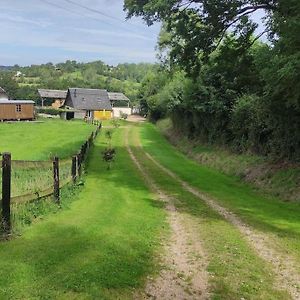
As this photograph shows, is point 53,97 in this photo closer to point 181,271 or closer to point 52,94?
point 52,94

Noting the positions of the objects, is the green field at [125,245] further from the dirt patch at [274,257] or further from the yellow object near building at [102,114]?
the yellow object near building at [102,114]

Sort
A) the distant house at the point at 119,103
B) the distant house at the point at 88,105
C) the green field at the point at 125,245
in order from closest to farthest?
the green field at the point at 125,245 < the distant house at the point at 88,105 < the distant house at the point at 119,103

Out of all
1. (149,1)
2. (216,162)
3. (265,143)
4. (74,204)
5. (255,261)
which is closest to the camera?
(255,261)

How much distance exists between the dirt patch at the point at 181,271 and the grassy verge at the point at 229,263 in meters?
0.20

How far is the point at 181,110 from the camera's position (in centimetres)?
5328

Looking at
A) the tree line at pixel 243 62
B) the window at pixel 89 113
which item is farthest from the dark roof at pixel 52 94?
the tree line at pixel 243 62

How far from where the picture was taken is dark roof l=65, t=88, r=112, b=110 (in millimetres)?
113688

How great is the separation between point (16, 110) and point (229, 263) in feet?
278

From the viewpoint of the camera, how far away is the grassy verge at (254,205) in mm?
13555

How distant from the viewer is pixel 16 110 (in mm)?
89250

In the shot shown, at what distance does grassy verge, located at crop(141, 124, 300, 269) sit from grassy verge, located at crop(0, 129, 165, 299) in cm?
352

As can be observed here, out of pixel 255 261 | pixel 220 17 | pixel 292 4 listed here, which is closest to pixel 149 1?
pixel 220 17

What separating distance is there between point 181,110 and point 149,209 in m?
37.5

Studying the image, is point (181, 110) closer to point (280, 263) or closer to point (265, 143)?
point (265, 143)
